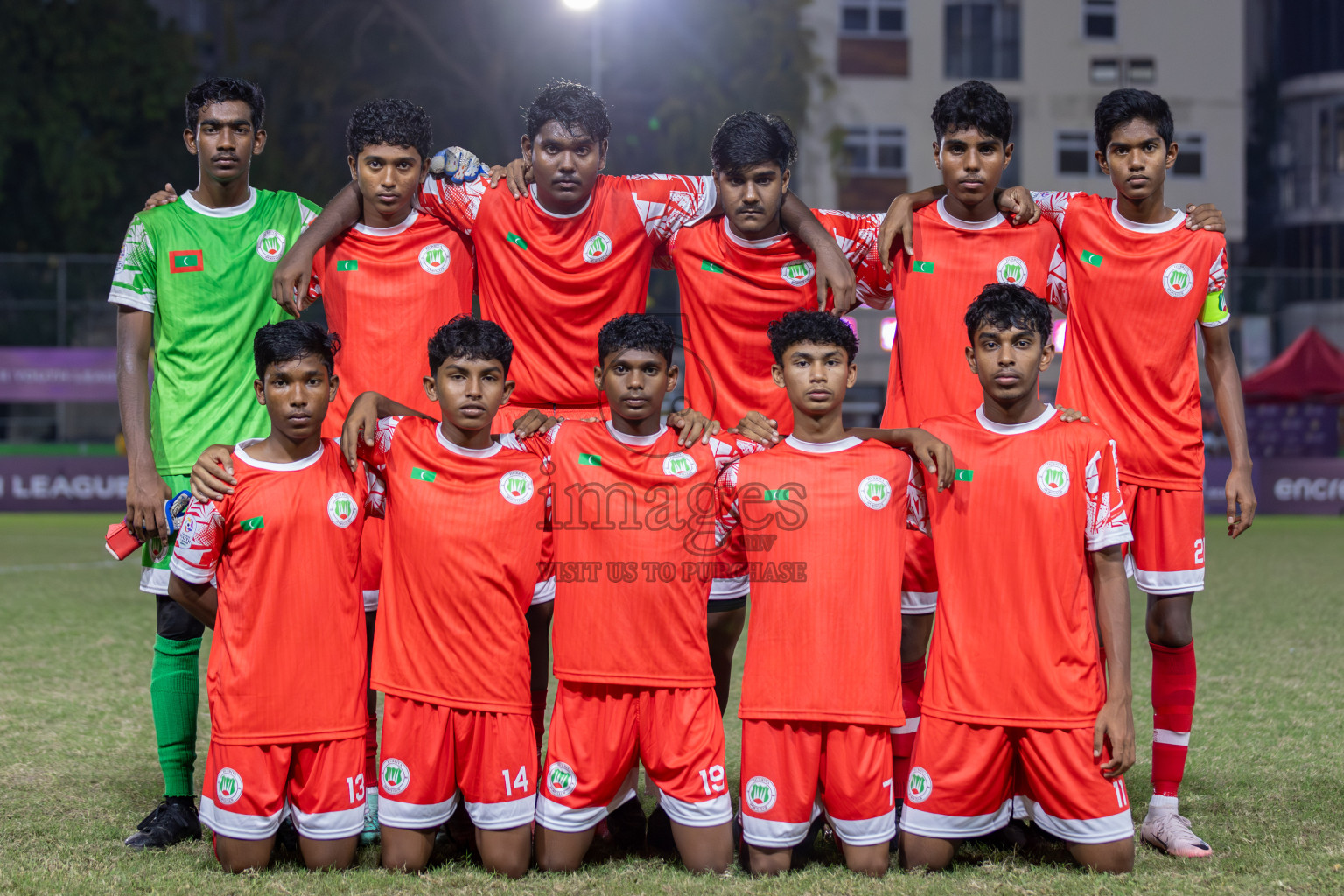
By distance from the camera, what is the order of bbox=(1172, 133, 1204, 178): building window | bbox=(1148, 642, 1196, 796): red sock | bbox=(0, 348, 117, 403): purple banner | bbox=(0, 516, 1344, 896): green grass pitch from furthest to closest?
bbox=(1172, 133, 1204, 178): building window, bbox=(0, 348, 117, 403): purple banner, bbox=(1148, 642, 1196, 796): red sock, bbox=(0, 516, 1344, 896): green grass pitch

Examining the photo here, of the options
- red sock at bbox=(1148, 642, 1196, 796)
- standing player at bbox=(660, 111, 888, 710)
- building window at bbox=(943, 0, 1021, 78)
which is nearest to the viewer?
red sock at bbox=(1148, 642, 1196, 796)

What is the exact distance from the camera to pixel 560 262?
14.1 feet

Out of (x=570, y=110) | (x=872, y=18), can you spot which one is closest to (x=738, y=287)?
(x=570, y=110)

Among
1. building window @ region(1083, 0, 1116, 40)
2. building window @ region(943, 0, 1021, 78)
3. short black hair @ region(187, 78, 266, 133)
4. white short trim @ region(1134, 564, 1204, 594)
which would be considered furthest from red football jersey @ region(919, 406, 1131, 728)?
building window @ region(1083, 0, 1116, 40)

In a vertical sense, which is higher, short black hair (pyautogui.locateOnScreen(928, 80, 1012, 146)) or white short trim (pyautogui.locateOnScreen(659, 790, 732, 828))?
short black hair (pyautogui.locateOnScreen(928, 80, 1012, 146))

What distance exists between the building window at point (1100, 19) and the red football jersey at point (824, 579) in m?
26.0

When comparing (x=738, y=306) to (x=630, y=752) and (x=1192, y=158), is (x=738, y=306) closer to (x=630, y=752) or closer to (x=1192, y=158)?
(x=630, y=752)

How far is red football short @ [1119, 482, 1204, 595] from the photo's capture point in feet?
13.3

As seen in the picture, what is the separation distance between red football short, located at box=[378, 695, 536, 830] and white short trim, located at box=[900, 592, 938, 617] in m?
1.29

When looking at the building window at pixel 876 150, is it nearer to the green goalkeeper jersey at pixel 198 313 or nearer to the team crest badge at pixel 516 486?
the green goalkeeper jersey at pixel 198 313

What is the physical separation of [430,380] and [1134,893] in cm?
254

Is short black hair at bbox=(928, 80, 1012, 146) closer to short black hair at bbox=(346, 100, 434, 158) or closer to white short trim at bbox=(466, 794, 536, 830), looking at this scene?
short black hair at bbox=(346, 100, 434, 158)

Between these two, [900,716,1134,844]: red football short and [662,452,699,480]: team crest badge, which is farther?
[662,452,699,480]: team crest badge

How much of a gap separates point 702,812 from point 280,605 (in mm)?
1419
